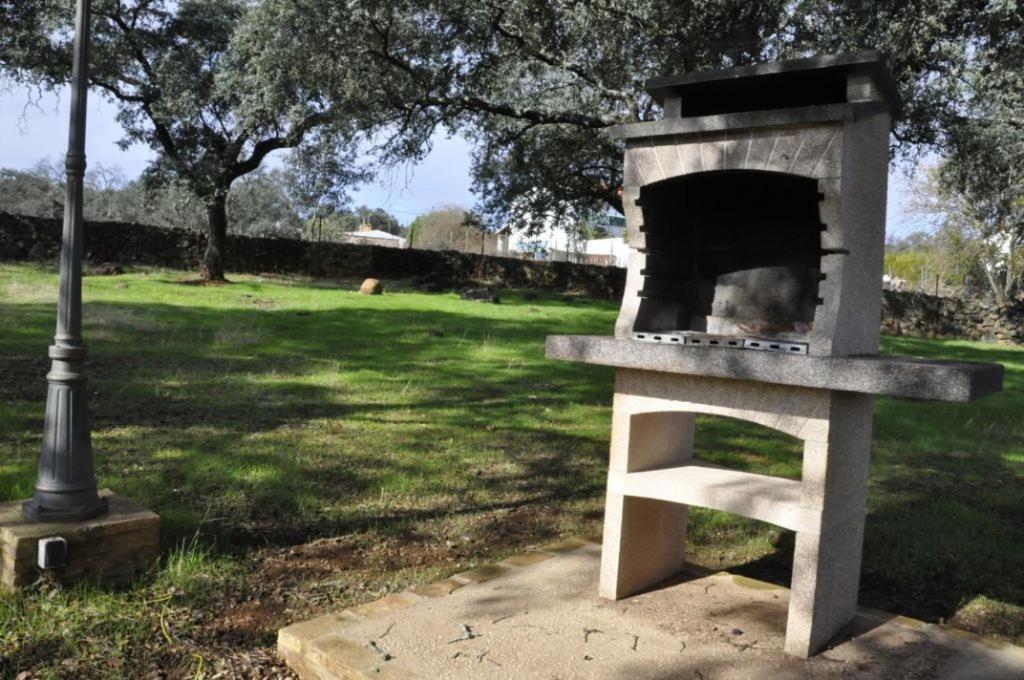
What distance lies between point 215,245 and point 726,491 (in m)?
19.8

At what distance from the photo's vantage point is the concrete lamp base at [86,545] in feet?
12.2

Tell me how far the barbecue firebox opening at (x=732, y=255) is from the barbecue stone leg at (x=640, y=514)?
1.54ft

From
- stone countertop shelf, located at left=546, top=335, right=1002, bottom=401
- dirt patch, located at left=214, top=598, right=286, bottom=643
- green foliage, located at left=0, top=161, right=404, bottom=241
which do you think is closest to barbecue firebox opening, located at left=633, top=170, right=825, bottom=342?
stone countertop shelf, located at left=546, top=335, right=1002, bottom=401

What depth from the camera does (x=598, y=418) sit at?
858cm

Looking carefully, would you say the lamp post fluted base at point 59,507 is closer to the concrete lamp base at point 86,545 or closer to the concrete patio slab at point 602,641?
the concrete lamp base at point 86,545

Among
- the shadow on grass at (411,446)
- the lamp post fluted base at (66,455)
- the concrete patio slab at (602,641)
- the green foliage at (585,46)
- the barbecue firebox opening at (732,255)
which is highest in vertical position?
the green foliage at (585,46)

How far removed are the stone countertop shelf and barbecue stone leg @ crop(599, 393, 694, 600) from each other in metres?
0.30

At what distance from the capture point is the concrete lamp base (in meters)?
3.71

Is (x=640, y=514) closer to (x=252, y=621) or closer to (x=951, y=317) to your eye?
(x=252, y=621)

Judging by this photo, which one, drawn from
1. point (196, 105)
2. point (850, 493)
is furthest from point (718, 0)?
point (196, 105)

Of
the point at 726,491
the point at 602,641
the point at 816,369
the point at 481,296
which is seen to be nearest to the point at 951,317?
the point at 481,296

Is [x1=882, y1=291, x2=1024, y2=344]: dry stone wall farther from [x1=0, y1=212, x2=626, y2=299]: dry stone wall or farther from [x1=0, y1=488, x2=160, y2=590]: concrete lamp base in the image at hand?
[x1=0, y1=488, x2=160, y2=590]: concrete lamp base

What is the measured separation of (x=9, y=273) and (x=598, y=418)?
14.9 meters

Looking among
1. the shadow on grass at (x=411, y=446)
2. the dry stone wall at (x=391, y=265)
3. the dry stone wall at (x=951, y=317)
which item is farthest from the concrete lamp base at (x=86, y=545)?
the dry stone wall at (x=951, y=317)
